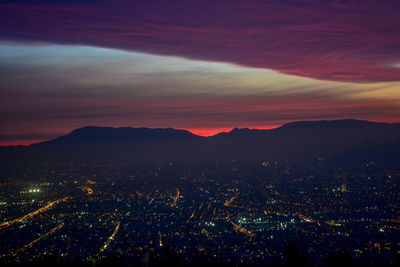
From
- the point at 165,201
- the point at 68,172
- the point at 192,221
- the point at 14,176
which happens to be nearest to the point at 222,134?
the point at 68,172

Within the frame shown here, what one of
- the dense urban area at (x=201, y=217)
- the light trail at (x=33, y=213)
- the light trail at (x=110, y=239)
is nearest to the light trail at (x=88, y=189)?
the dense urban area at (x=201, y=217)

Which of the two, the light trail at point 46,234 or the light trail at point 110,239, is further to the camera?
the light trail at point 46,234

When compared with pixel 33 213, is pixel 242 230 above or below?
below

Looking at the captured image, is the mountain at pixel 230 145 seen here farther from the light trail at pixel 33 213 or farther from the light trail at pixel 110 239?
the light trail at pixel 110 239

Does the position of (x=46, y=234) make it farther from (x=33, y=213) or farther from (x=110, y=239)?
(x=33, y=213)

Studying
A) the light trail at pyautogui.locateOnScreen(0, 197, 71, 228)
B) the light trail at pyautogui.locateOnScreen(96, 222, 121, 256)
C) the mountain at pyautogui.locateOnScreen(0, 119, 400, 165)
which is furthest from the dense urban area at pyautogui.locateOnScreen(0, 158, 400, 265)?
the mountain at pyautogui.locateOnScreen(0, 119, 400, 165)

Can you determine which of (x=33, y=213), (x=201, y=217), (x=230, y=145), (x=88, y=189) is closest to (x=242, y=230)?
(x=201, y=217)

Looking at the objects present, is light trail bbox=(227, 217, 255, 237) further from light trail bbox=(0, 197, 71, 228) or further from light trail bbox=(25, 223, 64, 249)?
light trail bbox=(0, 197, 71, 228)
